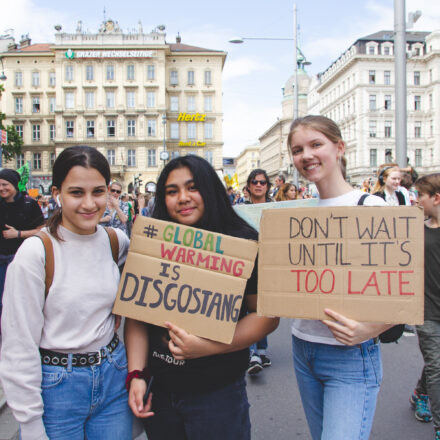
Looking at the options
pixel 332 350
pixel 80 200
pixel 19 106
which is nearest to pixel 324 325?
pixel 332 350

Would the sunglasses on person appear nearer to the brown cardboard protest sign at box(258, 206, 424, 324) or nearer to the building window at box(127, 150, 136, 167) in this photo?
the brown cardboard protest sign at box(258, 206, 424, 324)

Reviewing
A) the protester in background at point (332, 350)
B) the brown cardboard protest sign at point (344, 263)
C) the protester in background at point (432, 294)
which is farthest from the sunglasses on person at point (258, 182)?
the brown cardboard protest sign at point (344, 263)

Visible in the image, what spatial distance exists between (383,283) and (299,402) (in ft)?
8.41

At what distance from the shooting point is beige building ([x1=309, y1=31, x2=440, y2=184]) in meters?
62.4

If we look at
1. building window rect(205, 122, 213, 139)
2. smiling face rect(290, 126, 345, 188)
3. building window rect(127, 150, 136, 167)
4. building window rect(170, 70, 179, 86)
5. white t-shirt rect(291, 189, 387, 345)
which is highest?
building window rect(170, 70, 179, 86)

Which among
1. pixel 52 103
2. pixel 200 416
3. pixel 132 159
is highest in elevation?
pixel 52 103

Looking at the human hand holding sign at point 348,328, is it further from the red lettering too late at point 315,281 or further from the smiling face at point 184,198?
the smiling face at point 184,198

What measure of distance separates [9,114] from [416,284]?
61.8 meters

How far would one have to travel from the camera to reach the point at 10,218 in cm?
500

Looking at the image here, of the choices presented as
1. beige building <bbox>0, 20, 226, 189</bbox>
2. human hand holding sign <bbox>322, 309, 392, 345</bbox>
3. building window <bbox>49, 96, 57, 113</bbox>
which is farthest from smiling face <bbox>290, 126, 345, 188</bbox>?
building window <bbox>49, 96, 57, 113</bbox>

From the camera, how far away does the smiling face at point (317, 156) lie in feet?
6.86

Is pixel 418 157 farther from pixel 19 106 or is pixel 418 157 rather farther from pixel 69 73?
pixel 19 106

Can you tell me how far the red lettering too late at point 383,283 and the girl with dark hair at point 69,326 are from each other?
40.6 inches

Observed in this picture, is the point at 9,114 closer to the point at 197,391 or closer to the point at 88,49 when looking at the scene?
the point at 88,49
